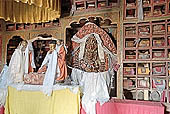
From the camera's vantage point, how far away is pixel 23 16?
11.3 ft

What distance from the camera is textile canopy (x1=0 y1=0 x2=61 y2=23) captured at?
3.18 meters

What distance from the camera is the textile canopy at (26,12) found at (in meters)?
3.18

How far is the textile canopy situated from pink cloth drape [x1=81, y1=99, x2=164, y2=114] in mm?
1700

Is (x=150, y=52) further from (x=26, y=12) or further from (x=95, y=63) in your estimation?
(x=26, y=12)

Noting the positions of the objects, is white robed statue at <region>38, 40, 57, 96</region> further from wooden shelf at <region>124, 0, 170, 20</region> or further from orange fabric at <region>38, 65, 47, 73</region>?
wooden shelf at <region>124, 0, 170, 20</region>

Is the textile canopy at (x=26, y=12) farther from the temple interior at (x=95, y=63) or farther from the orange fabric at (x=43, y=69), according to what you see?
the orange fabric at (x=43, y=69)

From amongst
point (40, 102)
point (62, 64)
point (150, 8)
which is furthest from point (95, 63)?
point (150, 8)

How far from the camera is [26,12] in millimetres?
3412

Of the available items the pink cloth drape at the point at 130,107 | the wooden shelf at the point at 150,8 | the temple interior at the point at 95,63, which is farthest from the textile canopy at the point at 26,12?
the pink cloth drape at the point at 130,107

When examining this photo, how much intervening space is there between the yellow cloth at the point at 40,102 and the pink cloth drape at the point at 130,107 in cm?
23

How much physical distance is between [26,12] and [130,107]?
234 cm

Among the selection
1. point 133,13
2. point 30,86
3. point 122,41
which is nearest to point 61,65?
point 30,86

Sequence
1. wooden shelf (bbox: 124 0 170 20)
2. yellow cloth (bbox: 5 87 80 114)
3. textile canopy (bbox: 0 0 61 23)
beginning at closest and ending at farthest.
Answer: yellow cloth (bbox: 5 87 80 114) < wooden shelf (bbox: 124 0 170 20) < textile canopy (bbox: 0 0 61 23)

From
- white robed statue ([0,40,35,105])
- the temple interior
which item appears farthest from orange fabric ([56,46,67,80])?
white robed statue ([0,40,35,105])
